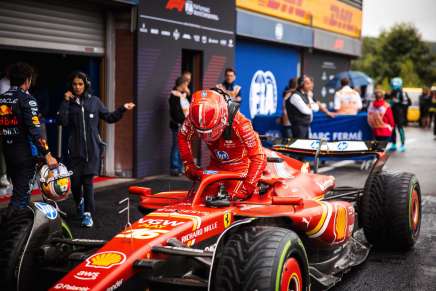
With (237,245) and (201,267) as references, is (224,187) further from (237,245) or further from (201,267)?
(237,245)

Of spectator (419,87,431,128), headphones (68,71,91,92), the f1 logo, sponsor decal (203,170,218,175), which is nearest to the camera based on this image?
sponsor decal (203,170,218,175)

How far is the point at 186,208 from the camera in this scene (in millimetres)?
5199

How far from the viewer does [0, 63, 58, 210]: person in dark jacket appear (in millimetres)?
6980

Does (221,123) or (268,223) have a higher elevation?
(221,123)

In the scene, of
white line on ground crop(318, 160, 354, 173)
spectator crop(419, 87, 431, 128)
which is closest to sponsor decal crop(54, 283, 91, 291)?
white line on ground crop(318, 160, 354, 173)

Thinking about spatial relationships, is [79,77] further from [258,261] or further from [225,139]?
[258,261]

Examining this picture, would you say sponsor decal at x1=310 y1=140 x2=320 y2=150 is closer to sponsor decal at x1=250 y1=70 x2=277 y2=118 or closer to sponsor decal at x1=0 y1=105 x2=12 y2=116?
sponsor decal at x1=0 y1=105 x2=12 y2=116

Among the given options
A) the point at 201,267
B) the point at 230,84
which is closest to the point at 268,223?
the point at 201,267

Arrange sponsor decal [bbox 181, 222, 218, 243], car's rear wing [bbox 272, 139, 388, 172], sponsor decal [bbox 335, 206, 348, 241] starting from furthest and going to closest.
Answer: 1. car's rear wing [bbox 272, 139, 388, 172]
2. sponsor decal [bbox 335, 206, 348, 241]
3. sponsor decal [bbox 181, 222, 218, 243]

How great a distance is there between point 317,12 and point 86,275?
1901cm

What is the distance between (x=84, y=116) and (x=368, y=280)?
3673 millimetres

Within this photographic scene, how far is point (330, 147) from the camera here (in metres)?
7.70

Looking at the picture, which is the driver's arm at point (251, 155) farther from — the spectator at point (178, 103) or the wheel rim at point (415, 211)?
the spectator at point (178, 103)

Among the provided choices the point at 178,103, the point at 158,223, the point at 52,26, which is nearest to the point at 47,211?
the point at 158,223
